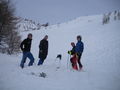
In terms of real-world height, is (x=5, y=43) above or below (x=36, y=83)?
above

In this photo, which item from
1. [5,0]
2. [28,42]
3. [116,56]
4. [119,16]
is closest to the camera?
[28,42]

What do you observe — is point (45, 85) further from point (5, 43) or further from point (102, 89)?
point (5, 43)

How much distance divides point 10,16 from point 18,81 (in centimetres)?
1553

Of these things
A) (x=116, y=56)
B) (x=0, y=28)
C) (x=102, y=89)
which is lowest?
(x=102, y=89)

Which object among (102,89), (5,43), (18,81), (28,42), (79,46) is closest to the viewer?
(18,81)

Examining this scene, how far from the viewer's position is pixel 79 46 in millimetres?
10938

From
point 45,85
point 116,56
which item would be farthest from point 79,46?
point 116,56

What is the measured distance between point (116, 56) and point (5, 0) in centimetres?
1351

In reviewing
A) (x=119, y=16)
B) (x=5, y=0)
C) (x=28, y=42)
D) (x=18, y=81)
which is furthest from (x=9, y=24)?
(x=119, y=16)

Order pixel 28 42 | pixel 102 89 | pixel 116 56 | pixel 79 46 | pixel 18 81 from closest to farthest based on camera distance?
pixel 18 81 < pixel 102 89 < pixel 28 42 < pixel 79 46 < pixel 116 56

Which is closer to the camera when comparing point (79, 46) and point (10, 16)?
point (79, 46)

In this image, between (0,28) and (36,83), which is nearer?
(36,83)

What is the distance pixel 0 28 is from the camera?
2011 cm

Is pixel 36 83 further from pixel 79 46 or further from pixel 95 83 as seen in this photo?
pixel 79 46
